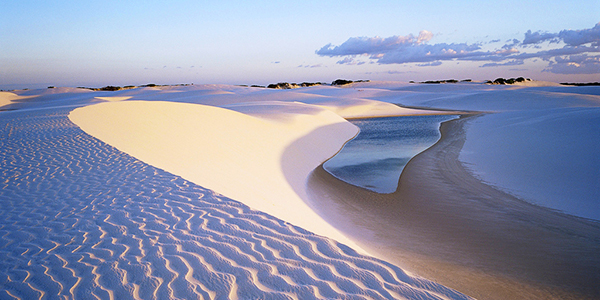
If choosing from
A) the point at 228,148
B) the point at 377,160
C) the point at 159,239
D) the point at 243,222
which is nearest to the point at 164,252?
the point at 159,239

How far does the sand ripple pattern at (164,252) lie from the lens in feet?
8.66

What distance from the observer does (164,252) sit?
3.20 m

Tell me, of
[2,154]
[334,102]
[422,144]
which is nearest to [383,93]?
[334,102]

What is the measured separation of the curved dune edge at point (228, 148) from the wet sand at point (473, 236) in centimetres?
80

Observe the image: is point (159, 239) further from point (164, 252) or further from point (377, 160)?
point (377, 160)

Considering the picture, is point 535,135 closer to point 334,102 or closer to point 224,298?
point 224,298

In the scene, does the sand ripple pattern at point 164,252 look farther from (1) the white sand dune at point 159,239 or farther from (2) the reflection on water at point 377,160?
(2) the reflection on water at point 377,160

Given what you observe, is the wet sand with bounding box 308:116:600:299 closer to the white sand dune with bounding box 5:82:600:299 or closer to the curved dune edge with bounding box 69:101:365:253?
the white sand dune with bounding box 5:82:600:299

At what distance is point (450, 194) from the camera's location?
24.5 ft

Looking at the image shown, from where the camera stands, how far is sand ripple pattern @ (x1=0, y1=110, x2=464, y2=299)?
104 inches

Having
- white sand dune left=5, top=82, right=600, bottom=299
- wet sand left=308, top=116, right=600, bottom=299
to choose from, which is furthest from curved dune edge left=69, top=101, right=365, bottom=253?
wet sand left=308, top=116, right=600, bottom=299

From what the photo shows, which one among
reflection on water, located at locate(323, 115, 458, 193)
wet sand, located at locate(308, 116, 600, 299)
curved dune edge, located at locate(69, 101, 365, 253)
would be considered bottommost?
reflection on water, located at locate(323, 115, 458, 193)

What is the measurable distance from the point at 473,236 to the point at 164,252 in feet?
15.1

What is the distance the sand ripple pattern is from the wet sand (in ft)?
5.52
